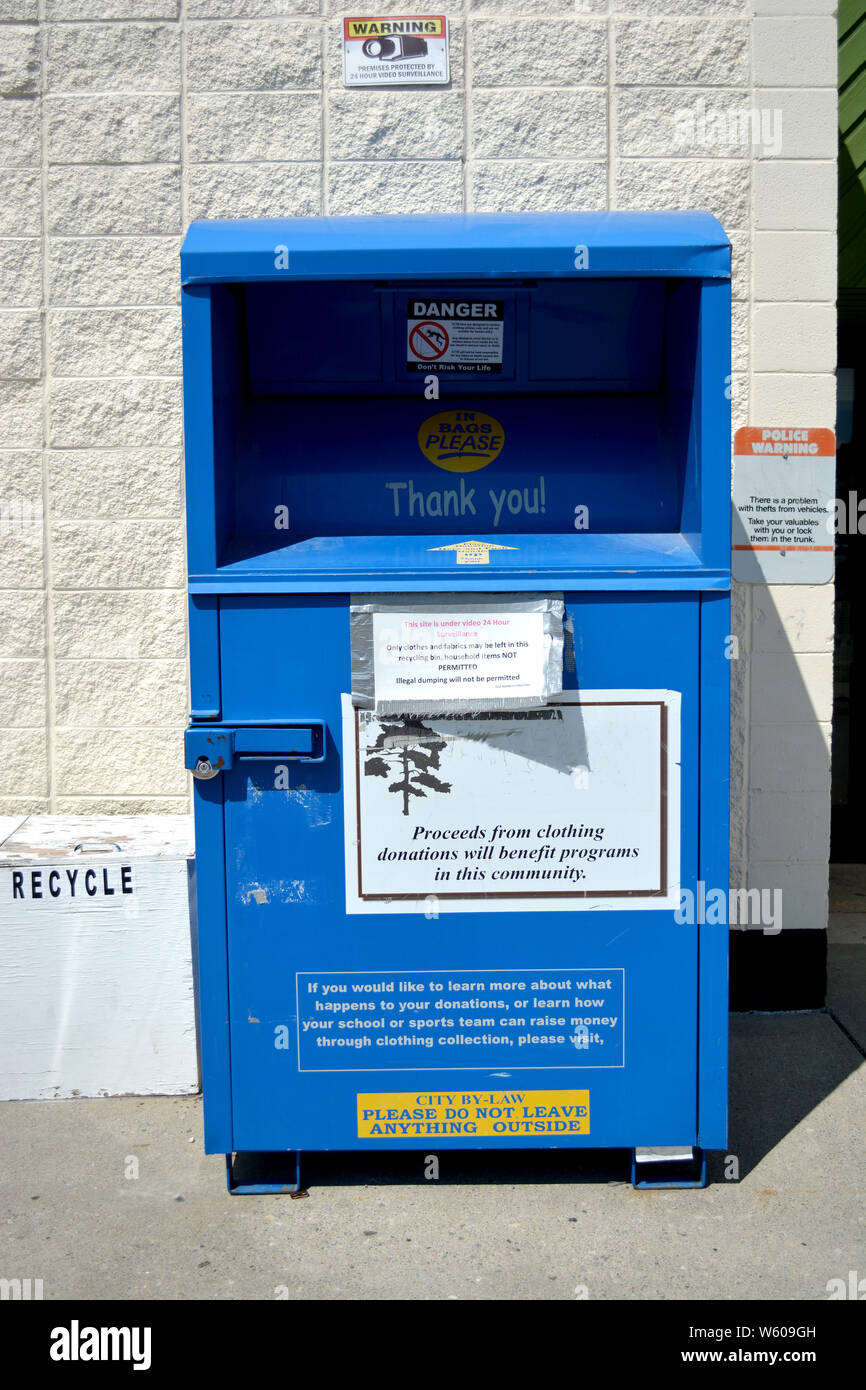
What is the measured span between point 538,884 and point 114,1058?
1432 millimetres

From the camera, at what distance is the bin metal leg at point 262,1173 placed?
A: 283cm

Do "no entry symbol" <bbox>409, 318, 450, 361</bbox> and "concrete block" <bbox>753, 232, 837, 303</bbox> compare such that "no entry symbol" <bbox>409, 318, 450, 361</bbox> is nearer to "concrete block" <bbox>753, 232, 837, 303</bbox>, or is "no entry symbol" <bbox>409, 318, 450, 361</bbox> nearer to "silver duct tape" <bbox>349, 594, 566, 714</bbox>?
"silver duct tape" <bbox>349, 594, 566, 714</bbox>

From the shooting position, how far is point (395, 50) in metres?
3.62

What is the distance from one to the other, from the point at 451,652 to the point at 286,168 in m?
1.97

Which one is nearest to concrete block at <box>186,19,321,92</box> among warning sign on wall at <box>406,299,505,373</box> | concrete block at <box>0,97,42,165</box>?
concrete block at <box>0,97,42,165</box>

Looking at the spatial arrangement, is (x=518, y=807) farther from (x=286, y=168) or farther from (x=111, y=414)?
(x=286, y=168)

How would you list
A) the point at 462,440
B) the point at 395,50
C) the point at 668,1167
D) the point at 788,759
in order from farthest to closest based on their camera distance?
the point at 788,759, the point at 395,50, the point at 668,1167, the point at 462,440

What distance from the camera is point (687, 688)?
2.64m

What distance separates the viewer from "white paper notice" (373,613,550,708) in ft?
8.51

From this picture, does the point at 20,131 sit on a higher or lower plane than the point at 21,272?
higher

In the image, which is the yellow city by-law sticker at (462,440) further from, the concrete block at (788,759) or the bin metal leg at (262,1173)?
the bin metal leg at (262,1173)

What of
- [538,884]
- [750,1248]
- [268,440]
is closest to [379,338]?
[268,440]

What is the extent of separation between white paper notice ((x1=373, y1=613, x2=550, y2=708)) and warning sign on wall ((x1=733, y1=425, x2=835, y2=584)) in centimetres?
144

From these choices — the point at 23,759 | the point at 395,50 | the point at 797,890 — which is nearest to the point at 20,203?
the point at 395,50
